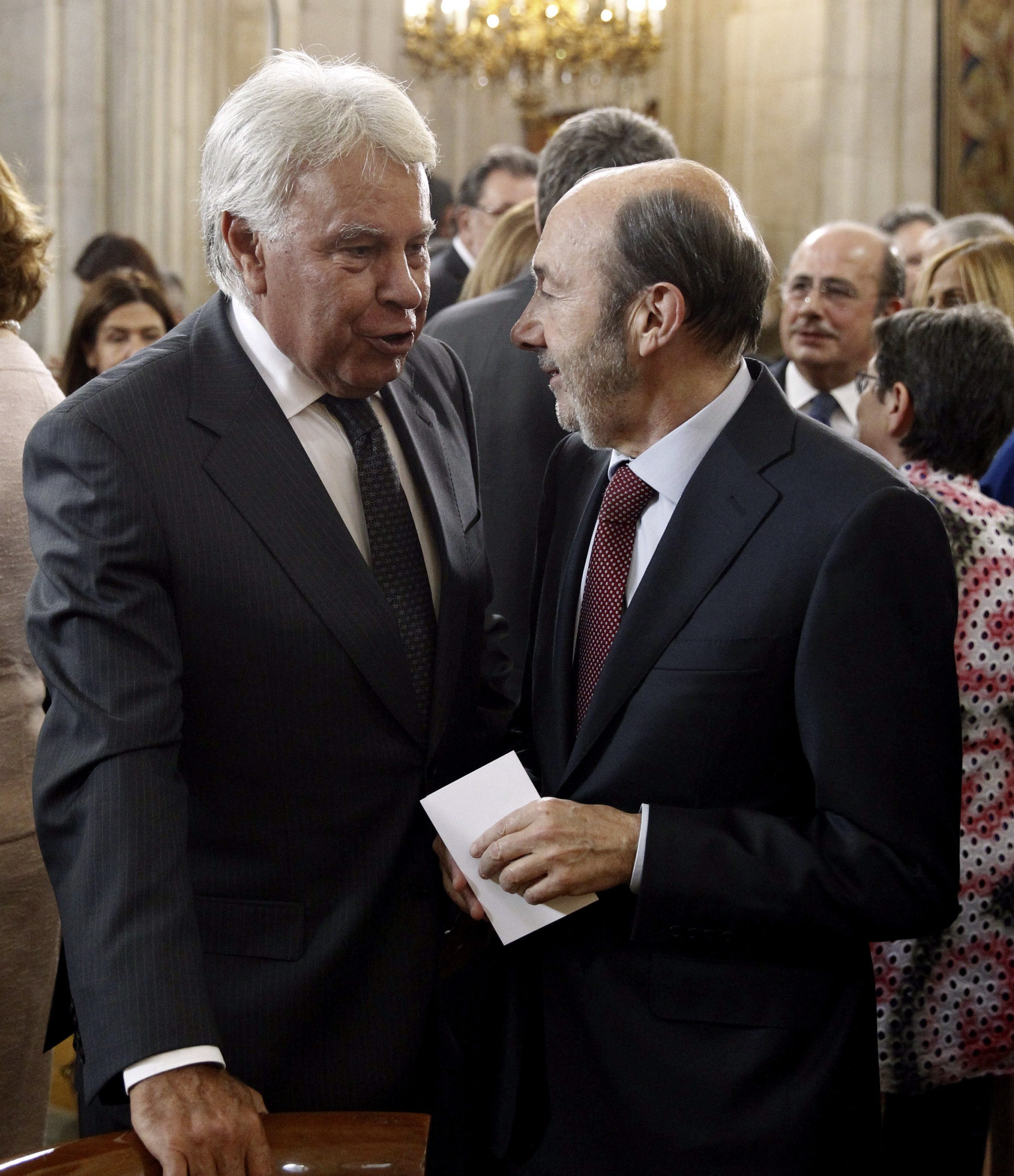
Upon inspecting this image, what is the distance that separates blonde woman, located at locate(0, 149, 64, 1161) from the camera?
2148mm

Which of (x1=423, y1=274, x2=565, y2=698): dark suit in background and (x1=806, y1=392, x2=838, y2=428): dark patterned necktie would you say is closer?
(x1=423, y1=274, x2=565, y2=698): dark suit in background

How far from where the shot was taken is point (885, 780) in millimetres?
1576

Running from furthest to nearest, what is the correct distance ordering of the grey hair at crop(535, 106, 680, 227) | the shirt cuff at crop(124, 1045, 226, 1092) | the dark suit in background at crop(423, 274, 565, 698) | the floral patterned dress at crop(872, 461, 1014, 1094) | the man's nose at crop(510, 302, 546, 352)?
the grey hair at crop(535, 106, 680, 227) → the dark suit in background at crop(423, 274, 565, 698) → the floral patterned dress at crop(872, 461, 1014, 1094) → the man's nose at crop(510, 302, 546, 352) → the shirt cuff at crop(124, 1045, 226, 1092)

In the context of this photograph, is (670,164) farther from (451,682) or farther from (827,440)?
(451,682)

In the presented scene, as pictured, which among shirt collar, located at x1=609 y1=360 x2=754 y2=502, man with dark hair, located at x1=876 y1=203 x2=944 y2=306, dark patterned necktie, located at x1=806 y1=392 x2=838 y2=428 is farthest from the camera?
man with dark hair, located at x1=876 y1=203 x2=944 y2=306

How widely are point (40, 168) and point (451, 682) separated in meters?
4.73

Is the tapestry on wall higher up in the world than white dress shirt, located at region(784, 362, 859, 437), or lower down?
higher up

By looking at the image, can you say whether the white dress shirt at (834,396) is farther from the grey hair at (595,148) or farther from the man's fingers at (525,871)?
the man's fingers at (525,871)

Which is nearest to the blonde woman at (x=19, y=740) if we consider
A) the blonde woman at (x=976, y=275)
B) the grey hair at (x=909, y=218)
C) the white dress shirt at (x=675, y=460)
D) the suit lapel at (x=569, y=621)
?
the suit lapel at (x=569, y=621)

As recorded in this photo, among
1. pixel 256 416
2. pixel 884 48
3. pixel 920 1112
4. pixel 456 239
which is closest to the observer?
pixel 256 416

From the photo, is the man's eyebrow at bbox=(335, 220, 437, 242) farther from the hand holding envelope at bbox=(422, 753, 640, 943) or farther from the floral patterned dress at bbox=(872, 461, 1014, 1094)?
the floral patterned dress at bbox=(872, 461, 1014, 1094)

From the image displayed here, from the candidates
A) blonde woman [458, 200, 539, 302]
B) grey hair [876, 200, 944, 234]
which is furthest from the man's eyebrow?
grey hair [876, 200, 944, 234]

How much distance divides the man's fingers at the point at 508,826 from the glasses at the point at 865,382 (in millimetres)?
1472

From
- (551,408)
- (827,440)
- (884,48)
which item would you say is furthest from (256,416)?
(884,48)
